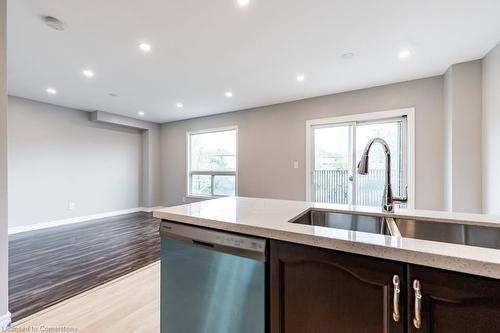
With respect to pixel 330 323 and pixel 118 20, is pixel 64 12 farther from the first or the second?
pixel 330 323

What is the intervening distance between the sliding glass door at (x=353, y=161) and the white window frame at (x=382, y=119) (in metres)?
0.04

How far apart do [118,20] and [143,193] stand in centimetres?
515

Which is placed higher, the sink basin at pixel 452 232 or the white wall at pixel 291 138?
the white wall at pixel 291 138

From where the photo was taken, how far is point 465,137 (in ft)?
9.53

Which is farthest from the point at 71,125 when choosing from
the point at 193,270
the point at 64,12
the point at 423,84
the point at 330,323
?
the point at 423,84

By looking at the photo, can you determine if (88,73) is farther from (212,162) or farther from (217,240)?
(217,240)

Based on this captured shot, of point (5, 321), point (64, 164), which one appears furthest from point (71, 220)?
point (5, 321)

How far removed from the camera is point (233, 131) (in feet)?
18.1

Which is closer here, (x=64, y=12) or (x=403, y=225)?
(x=403, y=225)

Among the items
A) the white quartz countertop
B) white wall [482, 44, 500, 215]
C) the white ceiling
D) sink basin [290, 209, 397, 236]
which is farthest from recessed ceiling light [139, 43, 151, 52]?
white wall [482, 44, 500, 215]

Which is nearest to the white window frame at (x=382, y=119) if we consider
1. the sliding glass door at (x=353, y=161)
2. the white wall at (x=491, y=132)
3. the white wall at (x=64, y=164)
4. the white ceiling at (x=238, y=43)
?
the sliding glass door at (x=353, y=161)

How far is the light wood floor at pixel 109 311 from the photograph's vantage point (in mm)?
1725

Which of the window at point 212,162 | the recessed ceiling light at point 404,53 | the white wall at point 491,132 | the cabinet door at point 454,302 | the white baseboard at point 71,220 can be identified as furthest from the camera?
the window at point 212,162

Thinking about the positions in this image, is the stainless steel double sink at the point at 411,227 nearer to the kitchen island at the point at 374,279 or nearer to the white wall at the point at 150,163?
the kitchen island at the point at 374,279
